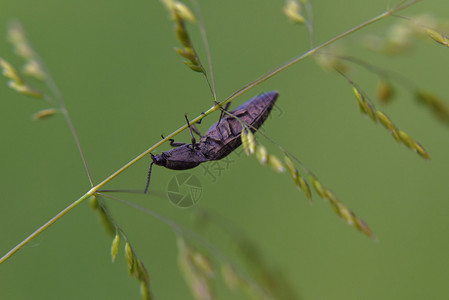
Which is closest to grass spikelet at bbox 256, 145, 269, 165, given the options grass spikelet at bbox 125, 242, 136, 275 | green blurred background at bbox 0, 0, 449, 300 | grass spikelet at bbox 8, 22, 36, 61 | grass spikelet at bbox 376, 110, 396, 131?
grass spikelet at bbox 376, 110, 396, 131

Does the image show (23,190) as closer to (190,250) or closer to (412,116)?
(190,250)

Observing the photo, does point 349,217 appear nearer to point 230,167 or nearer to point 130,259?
point 130,259

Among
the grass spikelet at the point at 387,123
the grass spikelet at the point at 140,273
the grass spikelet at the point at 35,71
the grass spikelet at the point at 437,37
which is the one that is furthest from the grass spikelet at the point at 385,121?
the grass spikelet at the point at 35,71

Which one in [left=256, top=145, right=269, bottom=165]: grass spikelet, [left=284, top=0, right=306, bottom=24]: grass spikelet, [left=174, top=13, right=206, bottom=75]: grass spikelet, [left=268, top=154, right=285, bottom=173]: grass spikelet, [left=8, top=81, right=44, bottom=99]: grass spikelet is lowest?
[left=268, top=154, right=285, bottom=173]: grass spikelet

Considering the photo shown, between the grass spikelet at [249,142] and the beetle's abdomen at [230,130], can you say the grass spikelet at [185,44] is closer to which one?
the grass spikelet at [249,142]

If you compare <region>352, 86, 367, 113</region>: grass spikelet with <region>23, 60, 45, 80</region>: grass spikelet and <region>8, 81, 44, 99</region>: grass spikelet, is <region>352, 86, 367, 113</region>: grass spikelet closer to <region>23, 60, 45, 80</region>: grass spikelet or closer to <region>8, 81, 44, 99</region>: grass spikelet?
<region>8, 81, 44, 99</region>: grass spikelet
